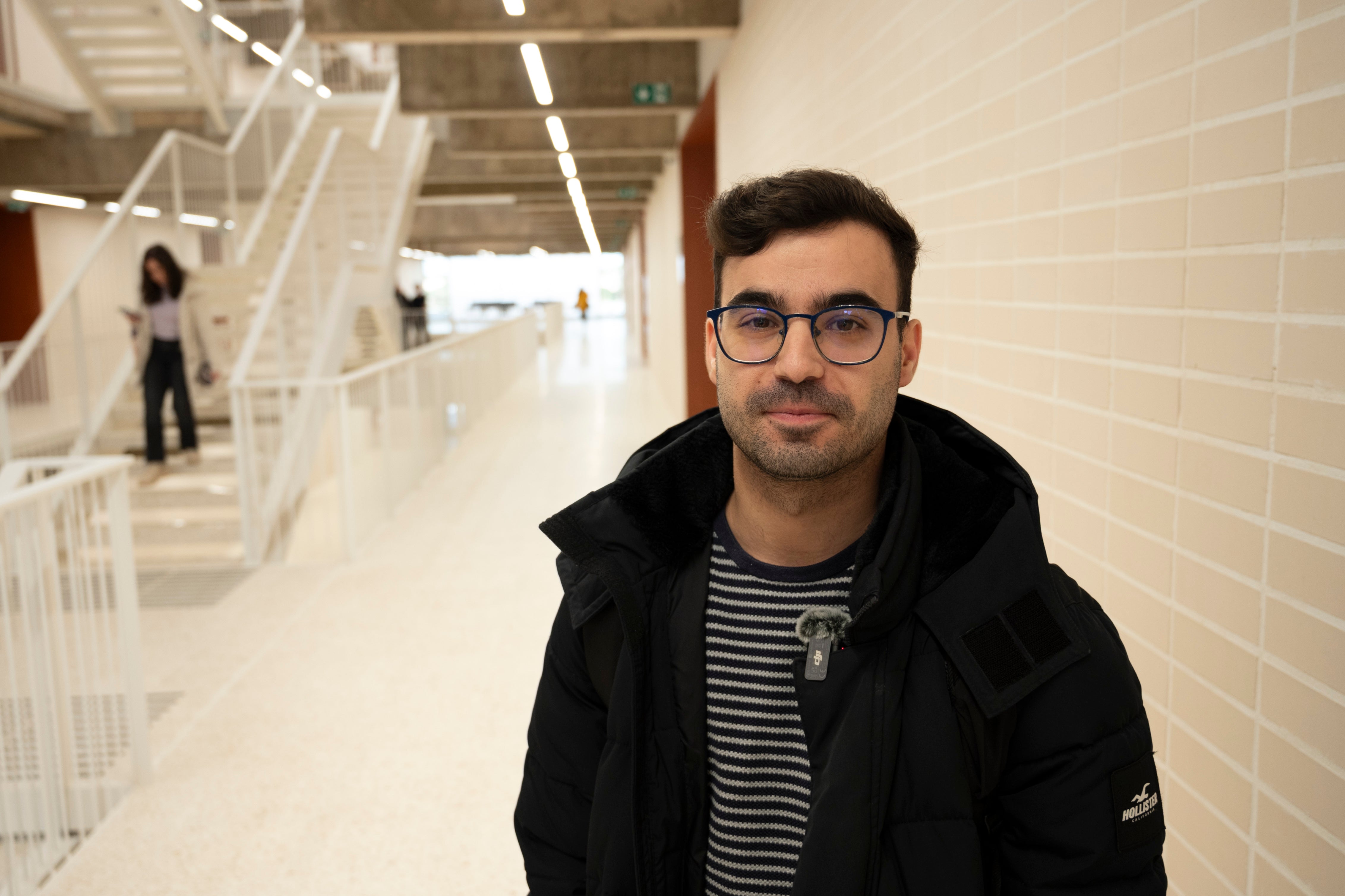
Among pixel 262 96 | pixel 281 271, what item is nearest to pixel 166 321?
pixel 281 271

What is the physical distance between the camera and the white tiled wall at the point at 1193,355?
58.2 inches

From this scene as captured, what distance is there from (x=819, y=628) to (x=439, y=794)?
8.48 ft

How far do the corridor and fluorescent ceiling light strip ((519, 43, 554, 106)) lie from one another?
131 inches

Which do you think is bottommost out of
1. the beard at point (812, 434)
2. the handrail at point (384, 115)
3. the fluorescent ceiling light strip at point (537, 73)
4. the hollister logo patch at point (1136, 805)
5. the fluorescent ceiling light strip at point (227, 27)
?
the hollister logo patch at point (1136, 805)

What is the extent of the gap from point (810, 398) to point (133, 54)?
603 inches

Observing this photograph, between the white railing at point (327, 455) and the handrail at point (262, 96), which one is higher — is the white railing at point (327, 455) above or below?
below

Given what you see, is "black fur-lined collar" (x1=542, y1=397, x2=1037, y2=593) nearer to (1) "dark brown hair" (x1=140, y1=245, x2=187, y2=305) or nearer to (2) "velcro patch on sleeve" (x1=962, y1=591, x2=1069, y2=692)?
(2) "velcro patch on sleeve" (x1=962, y1=591, x2=1069, y2=692)

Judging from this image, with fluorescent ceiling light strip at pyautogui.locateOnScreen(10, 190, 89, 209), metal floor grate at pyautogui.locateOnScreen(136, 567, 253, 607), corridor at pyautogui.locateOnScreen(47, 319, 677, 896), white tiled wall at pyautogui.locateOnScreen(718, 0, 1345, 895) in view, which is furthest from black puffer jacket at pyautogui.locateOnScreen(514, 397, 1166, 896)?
fluorescent ceiling light strip at pyautogui.locateOnScreen(10, 190, 89, 209)

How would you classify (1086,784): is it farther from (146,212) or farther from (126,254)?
(146,212)

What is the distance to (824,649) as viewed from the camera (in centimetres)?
130

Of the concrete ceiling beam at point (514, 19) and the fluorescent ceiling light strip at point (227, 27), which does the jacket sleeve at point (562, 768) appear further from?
the fluorescent ceiling light strip at point (227, 27)

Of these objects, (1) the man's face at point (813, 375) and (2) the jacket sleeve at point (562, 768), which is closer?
(1) the man's face at point (813, 375)

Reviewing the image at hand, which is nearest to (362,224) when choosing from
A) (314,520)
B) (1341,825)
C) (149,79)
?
(149,79)

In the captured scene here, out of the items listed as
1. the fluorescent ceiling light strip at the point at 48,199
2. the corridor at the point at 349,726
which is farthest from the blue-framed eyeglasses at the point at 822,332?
the fluorescent ceiling light strip at the point at 48,199
